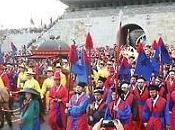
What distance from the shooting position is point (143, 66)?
15375 millimetres

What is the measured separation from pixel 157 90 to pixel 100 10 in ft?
128

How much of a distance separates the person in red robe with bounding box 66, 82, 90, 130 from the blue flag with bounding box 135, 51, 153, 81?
3.74 m

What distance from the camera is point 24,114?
11812 mm

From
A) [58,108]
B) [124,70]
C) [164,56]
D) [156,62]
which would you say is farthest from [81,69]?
[164,56]

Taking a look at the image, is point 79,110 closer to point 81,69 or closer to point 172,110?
point 172,110

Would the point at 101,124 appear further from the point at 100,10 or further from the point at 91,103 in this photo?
the point at 100,10

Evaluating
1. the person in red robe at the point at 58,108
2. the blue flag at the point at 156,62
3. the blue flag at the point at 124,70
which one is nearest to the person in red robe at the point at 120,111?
the person in red robe at the point at 58,108

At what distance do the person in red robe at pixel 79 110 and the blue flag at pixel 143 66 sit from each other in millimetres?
3740

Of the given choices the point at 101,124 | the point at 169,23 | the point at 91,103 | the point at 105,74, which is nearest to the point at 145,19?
the point at 169,23

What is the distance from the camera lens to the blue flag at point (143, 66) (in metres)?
15.2

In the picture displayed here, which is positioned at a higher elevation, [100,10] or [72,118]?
[100,10]

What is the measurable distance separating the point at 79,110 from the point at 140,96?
1482 millimetres

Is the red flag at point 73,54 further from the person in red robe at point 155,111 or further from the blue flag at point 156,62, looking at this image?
the person in red robe at point 155,111

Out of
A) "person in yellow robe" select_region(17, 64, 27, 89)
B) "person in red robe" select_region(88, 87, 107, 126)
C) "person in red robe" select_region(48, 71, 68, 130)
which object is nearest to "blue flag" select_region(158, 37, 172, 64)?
"person in red robe" select_region(48, 71, 68, 130)
